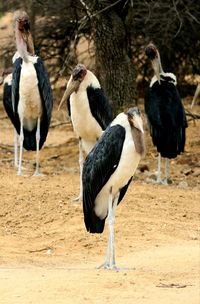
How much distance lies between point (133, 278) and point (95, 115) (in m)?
3.51

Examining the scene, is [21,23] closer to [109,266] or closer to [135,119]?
[135,119]

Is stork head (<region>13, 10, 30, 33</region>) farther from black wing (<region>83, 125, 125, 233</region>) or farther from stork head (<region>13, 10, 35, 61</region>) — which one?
black wing (<region>83, 125, 125, 233</region>)

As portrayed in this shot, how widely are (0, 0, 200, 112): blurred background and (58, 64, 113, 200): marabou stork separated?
270 centimetres

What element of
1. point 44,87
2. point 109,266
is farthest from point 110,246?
point 44,87

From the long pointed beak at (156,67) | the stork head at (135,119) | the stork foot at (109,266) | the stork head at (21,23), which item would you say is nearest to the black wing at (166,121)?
the long pointed beak at (156,67)

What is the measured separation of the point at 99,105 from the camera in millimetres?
10672

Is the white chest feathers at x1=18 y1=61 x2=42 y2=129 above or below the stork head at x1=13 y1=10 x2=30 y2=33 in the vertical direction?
below

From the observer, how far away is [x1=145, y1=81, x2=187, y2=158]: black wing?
12.4 meters

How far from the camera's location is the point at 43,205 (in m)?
10.6

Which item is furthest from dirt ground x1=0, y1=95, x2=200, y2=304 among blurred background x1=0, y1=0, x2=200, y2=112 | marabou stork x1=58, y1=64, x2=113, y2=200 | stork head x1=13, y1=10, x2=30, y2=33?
stork head x1=13, y1=10, x2=30, y2=33

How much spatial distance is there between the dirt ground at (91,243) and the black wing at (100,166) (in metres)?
0.47

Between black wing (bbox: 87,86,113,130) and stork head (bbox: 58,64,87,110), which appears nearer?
stork head (bbox: 58,64,87,110)

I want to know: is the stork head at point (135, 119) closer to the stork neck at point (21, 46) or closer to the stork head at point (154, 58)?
the stork neck at point (21, 46)

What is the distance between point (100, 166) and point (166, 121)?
14.5ft
